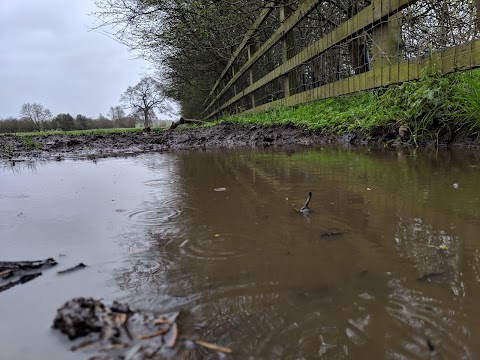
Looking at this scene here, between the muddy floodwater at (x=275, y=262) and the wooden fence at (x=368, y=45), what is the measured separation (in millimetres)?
1671

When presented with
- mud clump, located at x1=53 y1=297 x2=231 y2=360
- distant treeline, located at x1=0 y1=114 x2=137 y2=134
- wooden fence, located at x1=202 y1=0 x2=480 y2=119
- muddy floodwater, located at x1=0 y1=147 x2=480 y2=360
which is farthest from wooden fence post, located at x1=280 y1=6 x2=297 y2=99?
distant treeline, located at x1=0 y1=114 x2=137 y2=134

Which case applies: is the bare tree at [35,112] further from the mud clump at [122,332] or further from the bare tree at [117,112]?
the mud clump at [122,332]

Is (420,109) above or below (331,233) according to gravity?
above

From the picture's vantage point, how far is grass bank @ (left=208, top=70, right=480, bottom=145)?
2928 millimetres

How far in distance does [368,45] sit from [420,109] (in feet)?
5.17

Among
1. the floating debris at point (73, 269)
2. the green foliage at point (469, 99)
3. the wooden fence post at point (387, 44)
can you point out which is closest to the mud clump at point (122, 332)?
the floating debris at point (73, 269)

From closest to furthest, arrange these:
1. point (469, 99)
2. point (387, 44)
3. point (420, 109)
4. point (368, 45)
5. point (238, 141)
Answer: point (469, 99) < point (420, 109) < point (387, 44) < point (368, 45) < point (238, 141)

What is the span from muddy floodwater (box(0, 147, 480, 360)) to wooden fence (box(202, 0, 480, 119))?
1.67 m

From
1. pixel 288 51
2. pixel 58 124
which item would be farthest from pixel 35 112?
pixel 288 51

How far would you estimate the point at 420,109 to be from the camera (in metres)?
3.30

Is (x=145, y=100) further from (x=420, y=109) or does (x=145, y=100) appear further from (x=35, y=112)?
(x=420, y=109)

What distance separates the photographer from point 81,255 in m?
1.13

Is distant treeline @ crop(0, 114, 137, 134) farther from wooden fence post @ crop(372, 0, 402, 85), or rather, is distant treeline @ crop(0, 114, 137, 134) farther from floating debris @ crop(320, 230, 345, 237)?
floating debris @ crop(320, 230, 345, 237)

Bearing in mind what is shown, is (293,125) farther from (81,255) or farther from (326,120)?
(81,255)
